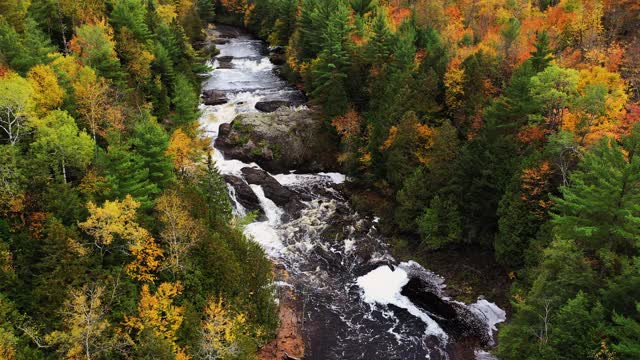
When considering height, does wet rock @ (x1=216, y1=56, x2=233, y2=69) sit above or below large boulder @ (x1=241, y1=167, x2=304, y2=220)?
above

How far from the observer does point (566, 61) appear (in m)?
56.6

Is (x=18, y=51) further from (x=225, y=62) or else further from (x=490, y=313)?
(x=225, y=62)

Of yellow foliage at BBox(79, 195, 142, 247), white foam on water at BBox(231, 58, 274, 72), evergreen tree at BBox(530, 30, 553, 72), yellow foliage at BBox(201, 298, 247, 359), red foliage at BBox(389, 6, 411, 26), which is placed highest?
evergreen tree at BBox(530, 30, 553, 72)

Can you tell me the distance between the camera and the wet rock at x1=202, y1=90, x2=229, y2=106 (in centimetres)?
7881

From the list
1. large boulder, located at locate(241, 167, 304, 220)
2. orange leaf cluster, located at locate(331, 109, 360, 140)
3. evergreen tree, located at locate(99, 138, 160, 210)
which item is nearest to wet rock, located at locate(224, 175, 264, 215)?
large boulder, located at locate(241, 167, 304, 220)

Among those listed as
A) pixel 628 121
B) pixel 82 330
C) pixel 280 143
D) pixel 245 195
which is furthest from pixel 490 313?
pixel 280 143

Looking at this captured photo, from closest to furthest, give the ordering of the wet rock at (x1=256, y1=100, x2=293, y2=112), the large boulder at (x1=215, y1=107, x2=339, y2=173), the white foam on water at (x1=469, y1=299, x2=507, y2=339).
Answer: the white foam on water at (x1=469, y1=299, x2=507, y2=339)
the large boulder at (x1=215, y1=107, x2=339, y2=173)
the wet rock at (x1=256, y1=100, x2=293, y2=112)

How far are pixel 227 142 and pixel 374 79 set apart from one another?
872 inches

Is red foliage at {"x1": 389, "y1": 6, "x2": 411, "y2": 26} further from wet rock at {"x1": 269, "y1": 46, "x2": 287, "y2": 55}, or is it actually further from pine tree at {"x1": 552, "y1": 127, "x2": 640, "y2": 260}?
pine tree at {"x1": 552, "y1": 127, "x2": 640, "y2": 260}

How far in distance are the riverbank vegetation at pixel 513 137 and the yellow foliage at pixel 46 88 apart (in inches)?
1373

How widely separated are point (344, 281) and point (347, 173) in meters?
19.4

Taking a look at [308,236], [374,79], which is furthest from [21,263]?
[374,79]

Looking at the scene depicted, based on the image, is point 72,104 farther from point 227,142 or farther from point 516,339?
point 516,339

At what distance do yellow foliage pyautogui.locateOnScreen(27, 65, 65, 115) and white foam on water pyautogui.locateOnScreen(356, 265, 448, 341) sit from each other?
33.4 meters
